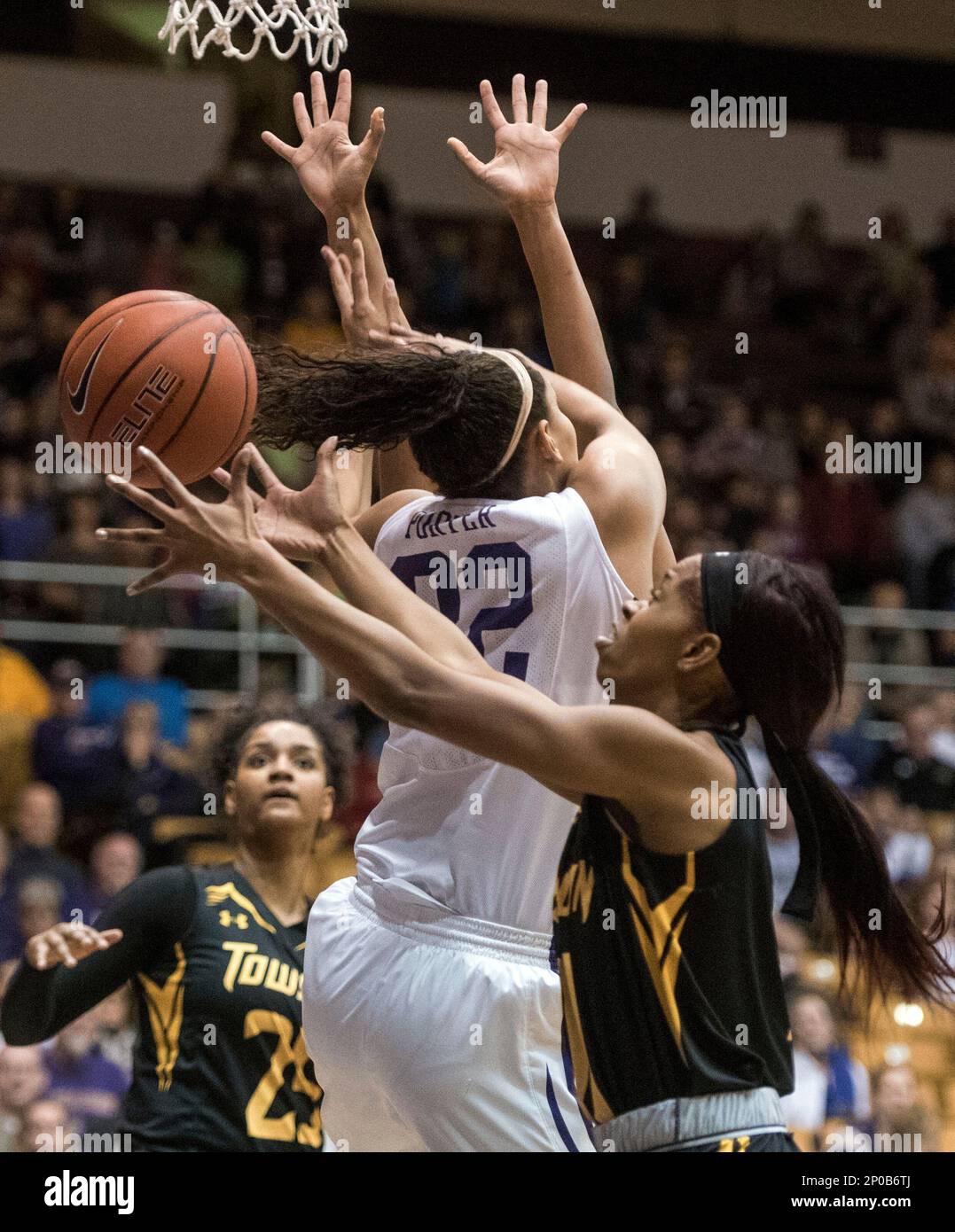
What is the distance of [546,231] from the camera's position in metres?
3.92

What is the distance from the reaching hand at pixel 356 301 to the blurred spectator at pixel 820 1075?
3936 mm

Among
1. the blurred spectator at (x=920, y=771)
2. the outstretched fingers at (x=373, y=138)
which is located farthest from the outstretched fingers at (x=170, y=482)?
the blurred spectator at (x=920, y=771)

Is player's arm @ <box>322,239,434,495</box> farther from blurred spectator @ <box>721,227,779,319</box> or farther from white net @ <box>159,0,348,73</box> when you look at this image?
blurred spectator @ <box>721,227,779,319</box>

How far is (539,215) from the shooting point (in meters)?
3.93

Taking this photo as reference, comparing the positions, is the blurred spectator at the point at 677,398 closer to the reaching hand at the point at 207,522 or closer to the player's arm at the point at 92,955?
the player's arm at the point at 92,955

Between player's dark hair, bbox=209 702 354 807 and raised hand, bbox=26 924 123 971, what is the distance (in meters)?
0.84

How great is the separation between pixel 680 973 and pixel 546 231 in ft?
5.58

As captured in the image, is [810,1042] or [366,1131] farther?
[810,1042]

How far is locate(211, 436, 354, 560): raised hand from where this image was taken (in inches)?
119

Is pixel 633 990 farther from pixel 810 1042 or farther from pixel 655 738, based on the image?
pixel 810 1042

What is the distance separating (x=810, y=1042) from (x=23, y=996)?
12.4ft

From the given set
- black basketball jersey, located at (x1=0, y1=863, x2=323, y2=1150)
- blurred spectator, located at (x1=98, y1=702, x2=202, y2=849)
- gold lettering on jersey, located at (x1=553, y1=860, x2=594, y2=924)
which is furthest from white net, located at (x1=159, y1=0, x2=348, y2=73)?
blurred spectator, located at (x1=98, y1=702, x2=202, y2=849)

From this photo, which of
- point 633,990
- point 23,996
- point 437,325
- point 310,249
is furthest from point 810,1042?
point 310,249

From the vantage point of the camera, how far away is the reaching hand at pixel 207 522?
112 inches
